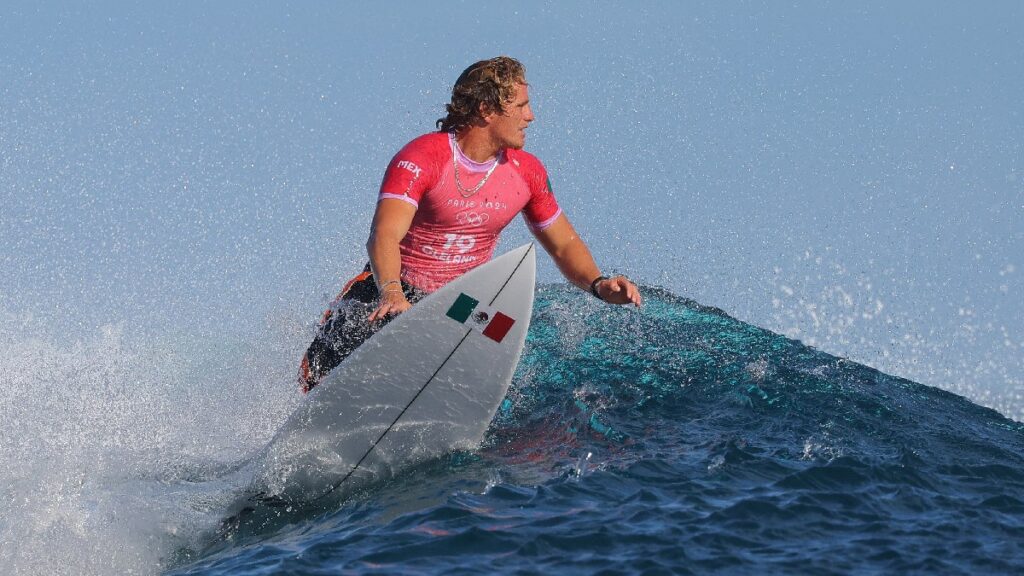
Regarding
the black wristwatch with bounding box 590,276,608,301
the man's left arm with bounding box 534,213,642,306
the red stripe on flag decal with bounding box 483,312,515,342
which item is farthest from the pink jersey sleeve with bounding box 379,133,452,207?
the black wristwatch with bounding box 590,276,608,301

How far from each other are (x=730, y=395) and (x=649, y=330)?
2.66 m

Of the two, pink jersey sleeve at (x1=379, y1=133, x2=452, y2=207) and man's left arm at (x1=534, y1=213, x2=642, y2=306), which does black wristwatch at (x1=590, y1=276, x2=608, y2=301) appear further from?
pink jersey sleeve at (x1=379, y1=133, x2=452, y2=207)

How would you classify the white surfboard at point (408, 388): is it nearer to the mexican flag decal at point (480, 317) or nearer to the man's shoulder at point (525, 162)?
the mexican flag decal at point (480, 317)

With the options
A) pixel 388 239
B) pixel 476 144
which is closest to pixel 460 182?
pixel 476 144

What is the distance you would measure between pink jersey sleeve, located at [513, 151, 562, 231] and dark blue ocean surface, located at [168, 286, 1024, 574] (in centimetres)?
149

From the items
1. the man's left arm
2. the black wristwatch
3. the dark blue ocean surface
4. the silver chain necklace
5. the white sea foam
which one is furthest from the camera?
the man's left arm

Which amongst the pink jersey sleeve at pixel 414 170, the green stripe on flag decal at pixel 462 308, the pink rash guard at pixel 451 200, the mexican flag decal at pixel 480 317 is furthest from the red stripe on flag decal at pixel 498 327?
the pink jersey sleeve at pixel 414 170

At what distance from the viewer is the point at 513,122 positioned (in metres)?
6.56

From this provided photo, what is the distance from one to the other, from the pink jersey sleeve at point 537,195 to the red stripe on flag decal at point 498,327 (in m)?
1.09

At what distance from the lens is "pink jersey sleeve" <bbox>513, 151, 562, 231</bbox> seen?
22.9 ft

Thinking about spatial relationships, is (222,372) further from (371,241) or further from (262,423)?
(371,241)

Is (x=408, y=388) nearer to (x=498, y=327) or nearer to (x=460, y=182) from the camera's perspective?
(x=498, y=327)

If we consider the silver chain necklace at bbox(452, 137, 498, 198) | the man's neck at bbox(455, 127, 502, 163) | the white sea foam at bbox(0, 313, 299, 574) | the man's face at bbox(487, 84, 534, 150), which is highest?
the man's face at bbox(487, 84, 534, 150)

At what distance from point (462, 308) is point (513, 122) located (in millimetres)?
1266
